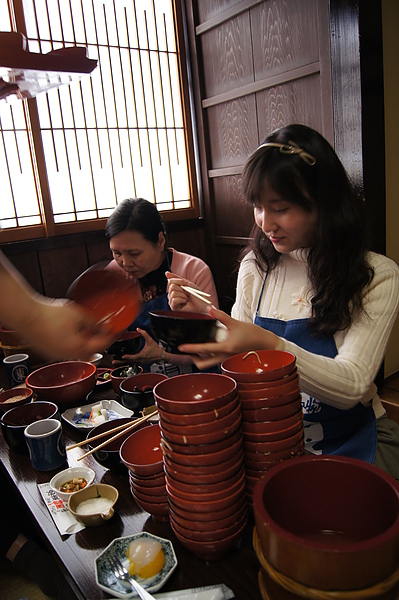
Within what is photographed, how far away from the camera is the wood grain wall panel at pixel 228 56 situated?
3.57 m

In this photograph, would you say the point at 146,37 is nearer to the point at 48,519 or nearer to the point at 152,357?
the point at 152,357

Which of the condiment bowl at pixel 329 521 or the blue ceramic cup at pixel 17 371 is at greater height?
the condiment bowl at pixel 329 521

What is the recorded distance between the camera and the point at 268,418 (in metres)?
1.01

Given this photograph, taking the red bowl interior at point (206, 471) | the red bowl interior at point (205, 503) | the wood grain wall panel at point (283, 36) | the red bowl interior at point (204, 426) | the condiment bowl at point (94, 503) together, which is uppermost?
the wood grain wall panel at point (283, 36)

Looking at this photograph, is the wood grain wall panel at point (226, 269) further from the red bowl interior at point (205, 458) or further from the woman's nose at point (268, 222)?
the red bowl interior at point (205, 458)

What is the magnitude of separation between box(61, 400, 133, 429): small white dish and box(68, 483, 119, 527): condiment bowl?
1.58ft

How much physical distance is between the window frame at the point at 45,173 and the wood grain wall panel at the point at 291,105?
903mm

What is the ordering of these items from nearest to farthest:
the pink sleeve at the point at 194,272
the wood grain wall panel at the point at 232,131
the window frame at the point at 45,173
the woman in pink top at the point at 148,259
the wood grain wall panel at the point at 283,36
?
1. the woman in pink top at the point at 148,259
2. the pink sleeve at the point at 194,272
3. the wood grain wall panel at the point at 283,36
4. the window frame at the point at 45,173
5. the wood grain wall panel at the point at 232,131

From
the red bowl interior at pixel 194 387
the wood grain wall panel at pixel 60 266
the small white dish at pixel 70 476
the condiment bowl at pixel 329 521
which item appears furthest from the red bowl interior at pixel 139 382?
the wood grain wall panel at pixel 60 266

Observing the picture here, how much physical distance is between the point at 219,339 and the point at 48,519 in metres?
0.64

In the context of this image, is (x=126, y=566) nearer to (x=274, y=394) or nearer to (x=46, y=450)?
(x=274, y=394)

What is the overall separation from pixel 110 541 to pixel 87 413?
812 millimetres

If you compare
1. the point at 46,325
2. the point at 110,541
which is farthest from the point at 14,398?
the point at 110,541

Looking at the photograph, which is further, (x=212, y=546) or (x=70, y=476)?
(x=70, y=476)
